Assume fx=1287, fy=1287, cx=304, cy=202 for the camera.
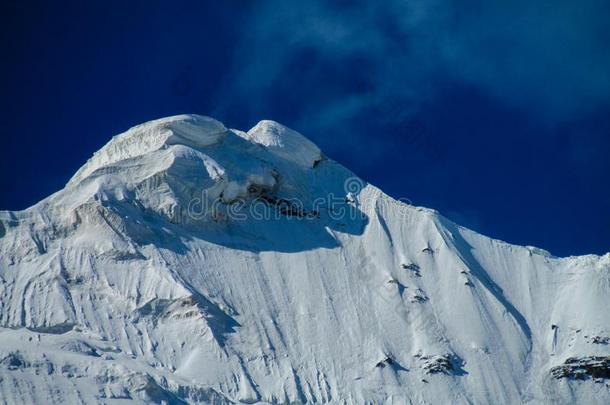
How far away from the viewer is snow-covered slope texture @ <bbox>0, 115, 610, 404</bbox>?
171ft

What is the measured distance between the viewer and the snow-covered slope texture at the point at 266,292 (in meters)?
52.0

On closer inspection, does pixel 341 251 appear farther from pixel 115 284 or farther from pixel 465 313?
pixel 115 284

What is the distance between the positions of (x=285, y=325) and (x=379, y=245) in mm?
7971

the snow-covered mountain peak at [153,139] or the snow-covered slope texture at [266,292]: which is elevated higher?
the snow-covered mountain peak at [153,139]

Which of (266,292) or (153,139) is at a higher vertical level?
(153,139)

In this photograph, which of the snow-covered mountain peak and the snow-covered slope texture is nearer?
the snow-covered slope texture

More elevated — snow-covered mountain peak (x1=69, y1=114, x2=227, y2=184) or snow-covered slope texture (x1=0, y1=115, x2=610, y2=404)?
snow-covered mountain peak (x1=69, y1=114, x2=227, y2=184)

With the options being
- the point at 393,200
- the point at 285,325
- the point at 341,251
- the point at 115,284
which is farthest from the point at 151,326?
the point at 393,200

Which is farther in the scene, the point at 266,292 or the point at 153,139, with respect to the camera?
the point at 153,139

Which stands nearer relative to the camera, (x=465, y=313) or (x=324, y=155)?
(x=465, y=313)

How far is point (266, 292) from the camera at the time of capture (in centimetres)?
5784

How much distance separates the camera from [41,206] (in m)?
57.5

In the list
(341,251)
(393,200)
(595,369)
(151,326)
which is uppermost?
(393,200)

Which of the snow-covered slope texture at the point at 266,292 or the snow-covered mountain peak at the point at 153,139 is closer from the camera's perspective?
the snow-covered slope texture at the point at 266,292
